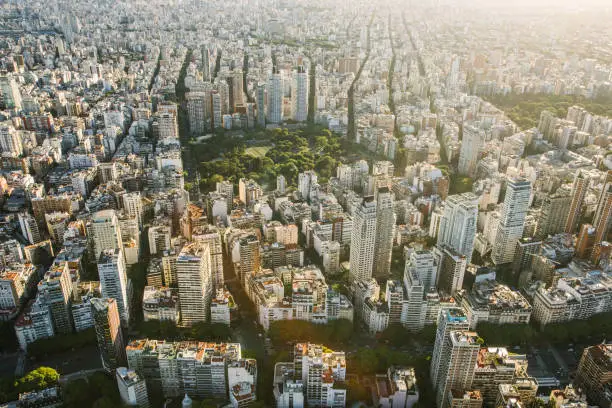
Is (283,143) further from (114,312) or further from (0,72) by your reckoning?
(0,72)

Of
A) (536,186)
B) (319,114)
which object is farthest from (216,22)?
(536,186)

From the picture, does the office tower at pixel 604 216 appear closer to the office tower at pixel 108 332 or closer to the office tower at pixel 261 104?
the office tower at pixel 108 332

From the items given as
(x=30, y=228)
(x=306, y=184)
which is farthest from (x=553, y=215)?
(x=30, y=228)

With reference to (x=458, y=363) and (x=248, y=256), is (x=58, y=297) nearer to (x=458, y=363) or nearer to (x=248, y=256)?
(x=248, y=256)

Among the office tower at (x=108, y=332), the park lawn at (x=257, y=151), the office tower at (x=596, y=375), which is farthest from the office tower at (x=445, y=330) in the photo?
the park lawn at (x=257, y=151)

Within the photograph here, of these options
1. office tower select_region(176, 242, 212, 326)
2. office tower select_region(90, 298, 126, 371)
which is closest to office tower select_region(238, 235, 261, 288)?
office tower select_region(176, 242, 212, 326)

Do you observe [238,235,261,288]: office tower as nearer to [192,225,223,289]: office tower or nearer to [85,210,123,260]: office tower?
[192,225,223,289]: office tower
